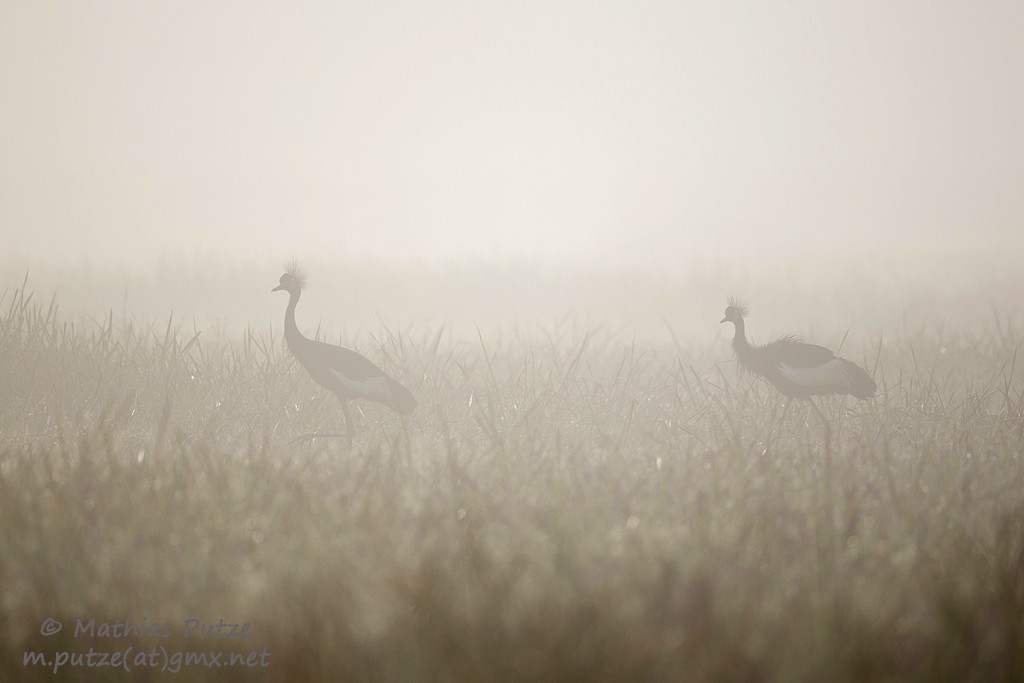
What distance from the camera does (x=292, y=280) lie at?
7.04m

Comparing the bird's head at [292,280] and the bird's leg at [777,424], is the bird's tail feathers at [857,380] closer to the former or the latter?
the bird's leg at [777,424]

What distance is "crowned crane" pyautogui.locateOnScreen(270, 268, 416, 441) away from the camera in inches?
250

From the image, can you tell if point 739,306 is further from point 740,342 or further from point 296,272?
point 296,272

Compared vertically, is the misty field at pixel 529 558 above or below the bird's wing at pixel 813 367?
below

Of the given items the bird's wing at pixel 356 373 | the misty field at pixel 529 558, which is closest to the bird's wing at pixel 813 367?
the misty field at pixel 529 558

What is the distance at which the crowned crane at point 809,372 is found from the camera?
6.53 meters

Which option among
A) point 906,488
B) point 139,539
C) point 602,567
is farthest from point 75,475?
point 906,488

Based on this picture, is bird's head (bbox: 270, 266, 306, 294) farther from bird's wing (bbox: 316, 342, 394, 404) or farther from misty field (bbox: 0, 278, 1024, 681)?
misty field (bbox: 0, 278, 1024, 681)

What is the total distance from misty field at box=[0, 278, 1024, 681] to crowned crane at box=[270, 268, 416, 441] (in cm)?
33

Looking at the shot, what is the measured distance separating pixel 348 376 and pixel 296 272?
1.22 meters

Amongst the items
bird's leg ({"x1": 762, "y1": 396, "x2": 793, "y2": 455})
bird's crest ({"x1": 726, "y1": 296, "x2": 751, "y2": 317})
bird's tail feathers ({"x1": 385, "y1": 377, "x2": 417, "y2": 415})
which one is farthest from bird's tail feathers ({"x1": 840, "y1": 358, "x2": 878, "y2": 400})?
bird's tail feathers ({"x1": 385, "y1": 377, "x2": 417, "y2": 415})

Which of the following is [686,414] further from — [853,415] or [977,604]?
[977,604]

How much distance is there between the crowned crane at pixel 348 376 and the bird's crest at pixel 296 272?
2.39 ft

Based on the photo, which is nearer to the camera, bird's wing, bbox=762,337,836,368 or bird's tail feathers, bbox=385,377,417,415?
bird's tail feathers, bbox=385,377,417,415
